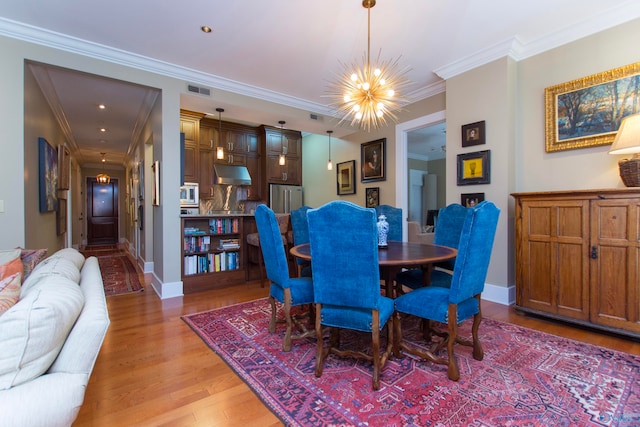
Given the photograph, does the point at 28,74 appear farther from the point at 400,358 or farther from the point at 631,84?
the point at 631,84

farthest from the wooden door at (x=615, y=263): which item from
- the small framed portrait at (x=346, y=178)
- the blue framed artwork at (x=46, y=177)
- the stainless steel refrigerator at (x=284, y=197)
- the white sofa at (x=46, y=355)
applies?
the blue framed artwork at (x=46, y=177)

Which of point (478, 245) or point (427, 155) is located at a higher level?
point (427, 155)

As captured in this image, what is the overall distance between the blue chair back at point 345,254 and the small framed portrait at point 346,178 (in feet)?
13.1

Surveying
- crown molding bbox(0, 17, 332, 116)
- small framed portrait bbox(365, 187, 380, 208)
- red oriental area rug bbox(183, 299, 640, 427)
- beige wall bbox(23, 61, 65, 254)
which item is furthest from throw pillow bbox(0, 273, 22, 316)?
small framed portrait bbox(365, 187, 380, 208)

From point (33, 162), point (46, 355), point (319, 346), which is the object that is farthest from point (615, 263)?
point (33, 162)

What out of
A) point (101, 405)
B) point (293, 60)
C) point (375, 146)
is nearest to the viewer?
point (101, 405)

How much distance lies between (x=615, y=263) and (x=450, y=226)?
1.27 meters

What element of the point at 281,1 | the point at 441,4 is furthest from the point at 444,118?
the point at 281,1

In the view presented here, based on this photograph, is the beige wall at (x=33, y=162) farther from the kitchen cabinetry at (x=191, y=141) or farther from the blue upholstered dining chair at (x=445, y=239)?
the blue upholstered dining chair at (x=445, y=239)

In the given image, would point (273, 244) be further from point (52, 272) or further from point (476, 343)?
point (476, 343)

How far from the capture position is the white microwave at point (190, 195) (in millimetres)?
5555

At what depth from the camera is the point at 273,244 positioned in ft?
7.52

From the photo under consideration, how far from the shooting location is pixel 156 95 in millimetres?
4016

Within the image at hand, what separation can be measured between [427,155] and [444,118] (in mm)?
5451
